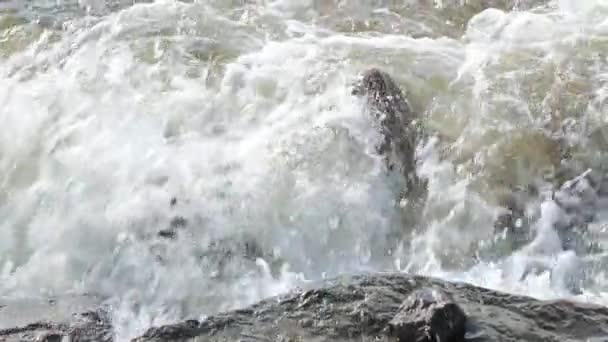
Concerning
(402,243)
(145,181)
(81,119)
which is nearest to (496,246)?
(402,243)

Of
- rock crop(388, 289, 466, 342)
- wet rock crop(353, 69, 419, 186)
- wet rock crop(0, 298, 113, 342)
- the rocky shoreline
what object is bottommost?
wet rock crop(0, 298, 113, 342)

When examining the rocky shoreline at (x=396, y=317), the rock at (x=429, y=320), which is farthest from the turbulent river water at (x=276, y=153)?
the rock at (x=429, y=320)

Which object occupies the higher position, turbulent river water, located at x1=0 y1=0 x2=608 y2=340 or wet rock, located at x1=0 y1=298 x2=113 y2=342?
turbulent river water, located at x1=0 y1=0 x2=608 y2=340

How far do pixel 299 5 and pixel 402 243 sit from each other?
171 inches

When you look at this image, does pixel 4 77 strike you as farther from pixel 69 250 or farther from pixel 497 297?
pixel 497 297

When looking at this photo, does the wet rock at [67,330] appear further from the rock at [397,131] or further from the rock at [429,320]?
the rock at [397,131]

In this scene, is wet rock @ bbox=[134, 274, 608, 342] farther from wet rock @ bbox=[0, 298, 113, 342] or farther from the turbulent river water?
the turbulent river water

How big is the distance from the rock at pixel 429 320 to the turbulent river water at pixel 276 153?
1.46 meters

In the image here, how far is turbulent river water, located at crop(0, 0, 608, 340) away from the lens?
20.3 feet

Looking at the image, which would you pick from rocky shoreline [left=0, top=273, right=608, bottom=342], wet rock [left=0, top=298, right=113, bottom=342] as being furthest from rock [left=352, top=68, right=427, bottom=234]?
wet rock [left=0, top=298, right=113, bottom=342]

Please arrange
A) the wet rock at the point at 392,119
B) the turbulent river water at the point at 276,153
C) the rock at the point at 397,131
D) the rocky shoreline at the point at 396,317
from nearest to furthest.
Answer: the rocky shoreline at the point at 396,317
the turbulent river water at the point at 276,153
the rock at the point at 397,131
the wet rock at the point at 392,119

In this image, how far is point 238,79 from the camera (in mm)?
7824

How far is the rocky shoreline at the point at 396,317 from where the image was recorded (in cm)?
439

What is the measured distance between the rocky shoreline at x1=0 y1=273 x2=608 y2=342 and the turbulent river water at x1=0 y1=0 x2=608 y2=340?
92 cm
